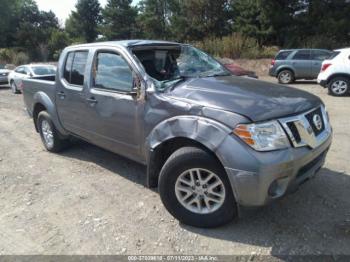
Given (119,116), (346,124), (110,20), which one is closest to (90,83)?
(119,116)

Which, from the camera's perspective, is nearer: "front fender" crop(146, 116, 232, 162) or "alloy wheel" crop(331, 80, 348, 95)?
"front fender" crop(146, 116, 232, 162)

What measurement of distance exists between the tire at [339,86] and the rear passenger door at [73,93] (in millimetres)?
9335

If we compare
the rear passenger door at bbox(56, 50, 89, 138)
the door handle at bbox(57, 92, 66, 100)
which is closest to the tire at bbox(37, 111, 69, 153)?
the rear passenger door at bbox(56, 50, 89, 138)

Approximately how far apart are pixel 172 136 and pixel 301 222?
60.9 inches

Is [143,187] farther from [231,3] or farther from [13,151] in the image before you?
[231,3]

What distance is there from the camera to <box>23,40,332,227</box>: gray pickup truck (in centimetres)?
300

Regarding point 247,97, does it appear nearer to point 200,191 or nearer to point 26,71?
point 200,191

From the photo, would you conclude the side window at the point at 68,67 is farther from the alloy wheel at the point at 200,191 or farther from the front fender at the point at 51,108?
the alloy wheel at the point at 200,191

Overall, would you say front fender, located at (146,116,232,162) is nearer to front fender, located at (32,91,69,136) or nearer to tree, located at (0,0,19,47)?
front fender, located at (32,91,69,136)

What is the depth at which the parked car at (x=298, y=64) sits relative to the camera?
15.5 metres

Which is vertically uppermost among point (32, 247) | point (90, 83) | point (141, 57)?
point (141, 57)

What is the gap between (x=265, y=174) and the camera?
2.91 metres

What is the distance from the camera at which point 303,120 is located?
3258 millimetres

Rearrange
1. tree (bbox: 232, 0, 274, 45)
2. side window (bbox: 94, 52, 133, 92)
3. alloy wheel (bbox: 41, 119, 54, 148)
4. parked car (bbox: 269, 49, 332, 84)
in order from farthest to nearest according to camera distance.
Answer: tree (bbox: 232, 0, 274, 45)
parked car (bbox: 269, 49, 332, 84)
alloy wheel (bbox: 41, 119, 54, 148)
side window (bbox: 94, 52, 133, 92)
